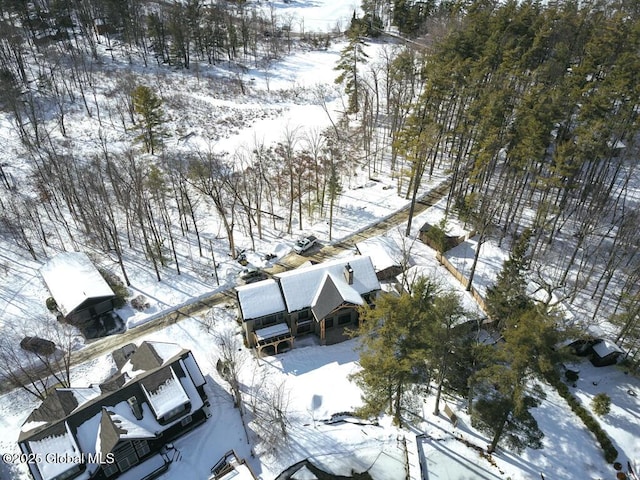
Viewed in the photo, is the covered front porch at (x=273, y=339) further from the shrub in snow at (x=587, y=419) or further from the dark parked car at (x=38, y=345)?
the shrub in snow at (x=587, y=419)

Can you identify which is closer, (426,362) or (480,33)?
(426,362)

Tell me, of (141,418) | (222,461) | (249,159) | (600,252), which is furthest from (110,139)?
(600,252)

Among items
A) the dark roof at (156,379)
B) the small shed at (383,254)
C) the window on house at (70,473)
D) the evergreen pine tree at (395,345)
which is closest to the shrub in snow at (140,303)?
the dark roof at (156,379)

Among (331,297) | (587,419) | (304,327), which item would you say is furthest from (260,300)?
(587,419)

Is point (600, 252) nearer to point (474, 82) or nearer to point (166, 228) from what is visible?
point (474, 82)

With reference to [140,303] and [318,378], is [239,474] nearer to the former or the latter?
[318,378]

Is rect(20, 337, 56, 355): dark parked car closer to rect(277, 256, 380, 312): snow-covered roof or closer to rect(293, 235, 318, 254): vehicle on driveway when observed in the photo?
rect(277, 256, 380, 312): snow-covered roof
